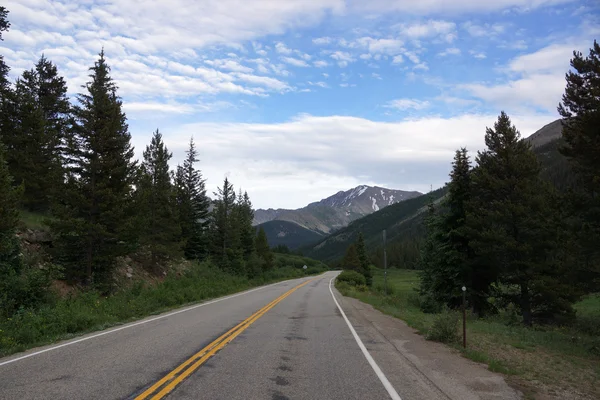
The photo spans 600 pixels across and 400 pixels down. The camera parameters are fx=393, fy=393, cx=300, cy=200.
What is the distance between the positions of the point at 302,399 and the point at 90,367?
414cm

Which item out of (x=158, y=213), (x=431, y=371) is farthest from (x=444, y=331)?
(x=158, y=213)

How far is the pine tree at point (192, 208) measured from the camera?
156ft

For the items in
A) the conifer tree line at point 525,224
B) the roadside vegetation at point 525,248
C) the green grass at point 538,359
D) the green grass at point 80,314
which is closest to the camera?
the green grass at point 538,359

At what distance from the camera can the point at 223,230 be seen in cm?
4794

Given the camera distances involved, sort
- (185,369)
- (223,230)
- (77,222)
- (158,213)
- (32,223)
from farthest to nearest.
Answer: (223,230)
(158,213)
(32,223)
(77,222)
(185,369)

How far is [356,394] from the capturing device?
19.2 ft

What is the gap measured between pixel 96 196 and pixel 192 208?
29.7 metres

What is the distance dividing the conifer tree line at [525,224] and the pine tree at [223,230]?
1039 inches

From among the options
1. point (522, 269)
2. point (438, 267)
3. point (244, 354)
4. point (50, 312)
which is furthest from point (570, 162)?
point (50, 312)

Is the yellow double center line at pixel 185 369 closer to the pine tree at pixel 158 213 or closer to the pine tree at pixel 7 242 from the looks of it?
the pine tree at pixel 7 242

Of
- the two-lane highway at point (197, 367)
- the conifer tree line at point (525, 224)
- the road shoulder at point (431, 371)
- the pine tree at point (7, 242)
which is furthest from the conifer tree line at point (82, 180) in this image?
the conifer tree line at point (525, 224)

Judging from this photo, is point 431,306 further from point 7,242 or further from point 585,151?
point 7,242

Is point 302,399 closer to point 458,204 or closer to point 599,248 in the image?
point 599,248

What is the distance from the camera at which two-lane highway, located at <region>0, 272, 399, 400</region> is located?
5.75 m
